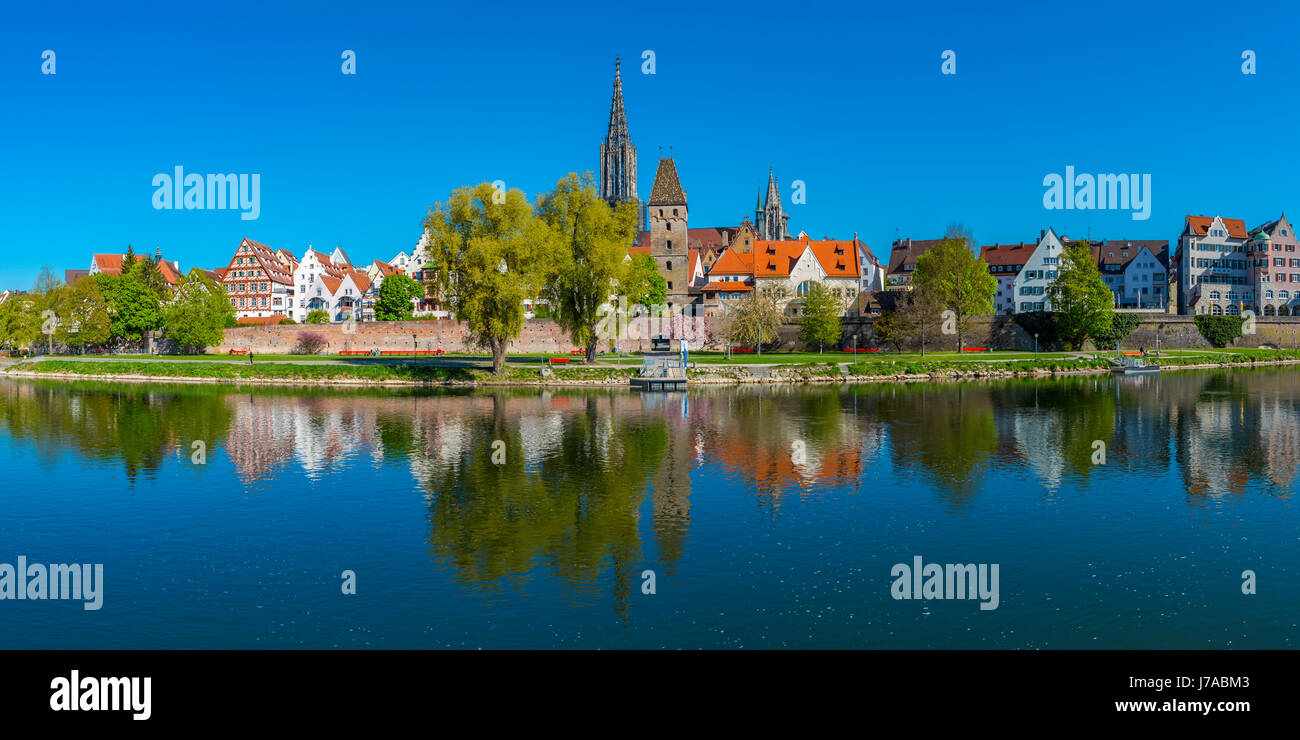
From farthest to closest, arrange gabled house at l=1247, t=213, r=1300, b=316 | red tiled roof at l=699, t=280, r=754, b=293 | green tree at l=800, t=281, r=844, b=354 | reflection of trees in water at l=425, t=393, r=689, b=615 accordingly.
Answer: gabled house at l=1247, t=213, r=1300, b=316, red tiled roof at l=699, t=280, r=754, b=293, green tree at l=800, t=281, r=844, b=354, reflection of trees in water at l=425, t=393, r=689, b=615

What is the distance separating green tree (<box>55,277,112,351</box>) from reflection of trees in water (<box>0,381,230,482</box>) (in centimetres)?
2950

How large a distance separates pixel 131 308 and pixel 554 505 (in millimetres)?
91045

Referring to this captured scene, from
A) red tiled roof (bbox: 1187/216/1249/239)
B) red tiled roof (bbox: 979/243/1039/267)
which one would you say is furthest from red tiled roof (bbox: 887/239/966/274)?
red tiled roof (bbox: 1187/216/1249/239)

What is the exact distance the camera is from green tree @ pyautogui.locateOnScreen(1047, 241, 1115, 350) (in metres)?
93.1

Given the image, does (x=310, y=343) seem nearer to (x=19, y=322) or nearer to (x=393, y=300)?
(x=393, y=300)

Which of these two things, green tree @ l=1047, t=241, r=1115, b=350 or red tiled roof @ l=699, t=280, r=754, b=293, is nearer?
green tree @ l=1047, t=241, r=1115, b=350

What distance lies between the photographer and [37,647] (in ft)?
47.4

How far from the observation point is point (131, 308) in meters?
98.2

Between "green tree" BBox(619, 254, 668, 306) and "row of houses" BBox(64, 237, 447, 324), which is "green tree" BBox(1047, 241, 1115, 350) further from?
"row of houses" BBox(64, 237, 447, 324)


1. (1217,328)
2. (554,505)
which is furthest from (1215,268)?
(554,505)
